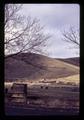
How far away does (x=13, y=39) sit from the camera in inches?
100

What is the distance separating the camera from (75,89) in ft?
8.10

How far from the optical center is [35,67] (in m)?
2.54

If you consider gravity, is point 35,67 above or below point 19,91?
above

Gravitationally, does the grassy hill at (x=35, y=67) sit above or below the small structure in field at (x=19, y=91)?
above

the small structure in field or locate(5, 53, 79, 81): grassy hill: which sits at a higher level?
locate(5, 53, 79, 81): grassy hill

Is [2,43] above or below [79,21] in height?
below

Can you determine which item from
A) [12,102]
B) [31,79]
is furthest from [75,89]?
[12,102]

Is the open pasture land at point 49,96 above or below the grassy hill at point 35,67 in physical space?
below

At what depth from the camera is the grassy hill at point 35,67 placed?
2.50 meters

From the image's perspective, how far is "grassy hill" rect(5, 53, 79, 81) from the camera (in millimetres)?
2496

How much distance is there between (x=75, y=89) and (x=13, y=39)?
0.67 metres
